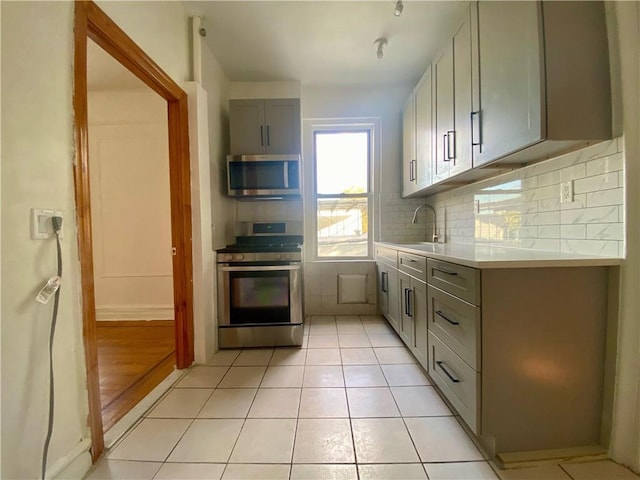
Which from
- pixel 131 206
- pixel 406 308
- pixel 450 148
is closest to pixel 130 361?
pixel 131 206

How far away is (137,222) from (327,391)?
3.00m

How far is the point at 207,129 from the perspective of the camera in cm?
238

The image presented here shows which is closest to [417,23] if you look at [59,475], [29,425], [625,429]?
[625,429]

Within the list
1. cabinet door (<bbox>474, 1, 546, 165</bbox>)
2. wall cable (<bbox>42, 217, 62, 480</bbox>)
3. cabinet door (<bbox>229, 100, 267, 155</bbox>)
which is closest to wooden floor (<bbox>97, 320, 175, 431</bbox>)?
wall cable (<bbox>42, 217, 62, 480</bbox>)

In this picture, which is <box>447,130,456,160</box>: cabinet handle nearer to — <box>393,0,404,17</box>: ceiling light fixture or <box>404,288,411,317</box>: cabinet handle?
<box>393,0,404,17</box>: ceiling light fixture

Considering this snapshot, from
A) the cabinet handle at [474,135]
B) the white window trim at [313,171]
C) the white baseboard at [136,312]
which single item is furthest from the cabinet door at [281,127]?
the white baseboard at [136,312]

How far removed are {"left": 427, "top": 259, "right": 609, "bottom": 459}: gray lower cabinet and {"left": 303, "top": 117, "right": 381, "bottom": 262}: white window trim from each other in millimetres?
2287

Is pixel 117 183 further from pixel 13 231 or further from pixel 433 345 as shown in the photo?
pixel 433 345

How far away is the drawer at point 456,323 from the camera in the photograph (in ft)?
4.10

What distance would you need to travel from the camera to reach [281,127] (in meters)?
2.93

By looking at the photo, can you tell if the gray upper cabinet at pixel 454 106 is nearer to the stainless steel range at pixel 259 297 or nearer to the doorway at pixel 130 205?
the stainless steel range at pixel 259 297

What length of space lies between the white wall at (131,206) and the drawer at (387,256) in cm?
251

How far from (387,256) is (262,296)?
1295 millimetres

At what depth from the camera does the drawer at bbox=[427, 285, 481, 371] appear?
125 centimetres
